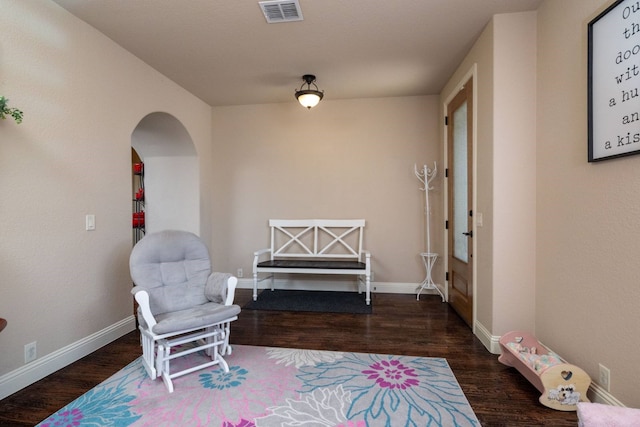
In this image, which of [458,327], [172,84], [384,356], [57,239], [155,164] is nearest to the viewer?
[57,239]

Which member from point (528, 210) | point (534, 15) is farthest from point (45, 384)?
point (534, 15)

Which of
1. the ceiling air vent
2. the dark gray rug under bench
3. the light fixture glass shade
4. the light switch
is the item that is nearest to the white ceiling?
the ceiling air vent

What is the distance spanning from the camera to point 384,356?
250 cm

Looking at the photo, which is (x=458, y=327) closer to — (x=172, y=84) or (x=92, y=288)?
(x=92, y=288)

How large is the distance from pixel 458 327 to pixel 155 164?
427cm

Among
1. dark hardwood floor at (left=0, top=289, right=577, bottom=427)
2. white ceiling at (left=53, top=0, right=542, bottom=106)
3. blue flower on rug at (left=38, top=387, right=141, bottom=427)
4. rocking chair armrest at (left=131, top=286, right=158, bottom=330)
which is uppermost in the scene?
white ceiling at (left=53, top=0, right=542, bottom=106)

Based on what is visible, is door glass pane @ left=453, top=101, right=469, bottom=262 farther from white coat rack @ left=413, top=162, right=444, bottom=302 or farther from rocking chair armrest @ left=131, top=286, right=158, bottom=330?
rocking chair armrest @ left=131, top=286, right=158, bottom=330

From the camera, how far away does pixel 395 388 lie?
2047 millimetres

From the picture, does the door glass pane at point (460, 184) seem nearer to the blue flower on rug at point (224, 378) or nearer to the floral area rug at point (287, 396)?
the floral area rug at point (287, 396)

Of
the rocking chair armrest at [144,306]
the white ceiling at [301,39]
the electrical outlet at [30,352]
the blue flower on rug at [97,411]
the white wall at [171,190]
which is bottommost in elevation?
the blue flower on rug at [97,411]

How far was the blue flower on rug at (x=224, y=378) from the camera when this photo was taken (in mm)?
2090

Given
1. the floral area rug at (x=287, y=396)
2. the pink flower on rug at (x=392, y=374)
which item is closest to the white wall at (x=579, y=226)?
the floral area rug at (x=287, y=396)

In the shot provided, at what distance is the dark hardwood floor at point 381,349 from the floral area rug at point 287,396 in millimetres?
132

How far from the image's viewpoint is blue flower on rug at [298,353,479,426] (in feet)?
5.78
